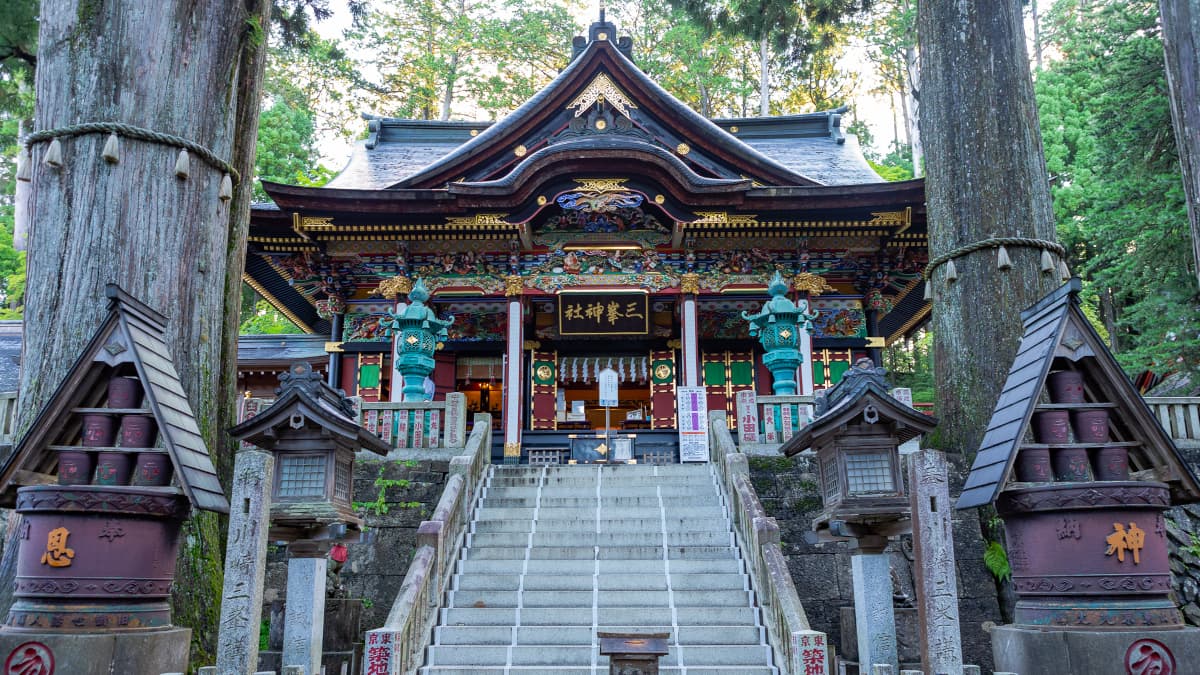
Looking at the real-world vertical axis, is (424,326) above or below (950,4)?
below

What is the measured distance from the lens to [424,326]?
11.2 m

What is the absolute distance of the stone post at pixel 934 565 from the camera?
4285mm

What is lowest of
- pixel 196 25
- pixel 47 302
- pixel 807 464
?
pixel 807 464

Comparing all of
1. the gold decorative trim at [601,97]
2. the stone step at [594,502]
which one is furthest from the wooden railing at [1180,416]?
the gold decorative trim at [601,97]

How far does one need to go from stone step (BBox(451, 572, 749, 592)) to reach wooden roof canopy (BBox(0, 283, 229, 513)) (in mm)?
3652

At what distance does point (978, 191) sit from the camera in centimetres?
806

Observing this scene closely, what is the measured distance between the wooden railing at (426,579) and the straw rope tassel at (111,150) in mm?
3619

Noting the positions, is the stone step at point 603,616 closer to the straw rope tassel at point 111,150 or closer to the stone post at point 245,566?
the stone post at point 245,566

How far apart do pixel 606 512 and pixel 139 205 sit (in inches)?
216

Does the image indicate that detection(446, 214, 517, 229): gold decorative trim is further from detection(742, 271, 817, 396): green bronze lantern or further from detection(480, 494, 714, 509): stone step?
detection(480, 494, 714, 509): stone step

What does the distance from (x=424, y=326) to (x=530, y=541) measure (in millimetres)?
3978

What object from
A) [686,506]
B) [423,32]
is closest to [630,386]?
[686,506]

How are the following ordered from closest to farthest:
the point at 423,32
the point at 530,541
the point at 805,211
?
the point at 530,541 < the point at 805,211 < the point at 423,32

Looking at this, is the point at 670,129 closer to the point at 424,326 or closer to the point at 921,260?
the point at 921,260
